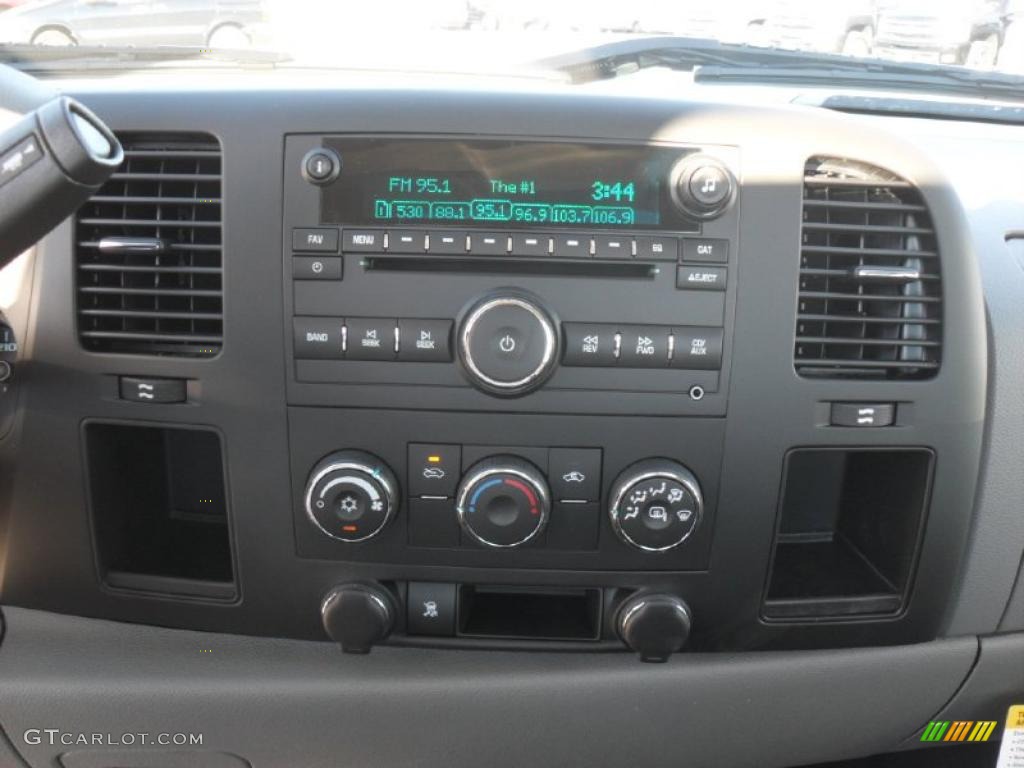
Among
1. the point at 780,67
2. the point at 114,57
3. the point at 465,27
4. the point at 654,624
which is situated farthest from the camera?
the point at 465,27

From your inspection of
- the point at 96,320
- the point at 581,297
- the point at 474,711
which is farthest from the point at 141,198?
the point at 474,711

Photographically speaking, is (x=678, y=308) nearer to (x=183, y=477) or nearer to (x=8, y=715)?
(x=183, y=477)

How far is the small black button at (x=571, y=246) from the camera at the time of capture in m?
1.42

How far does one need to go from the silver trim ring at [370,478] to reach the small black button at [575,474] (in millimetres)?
244

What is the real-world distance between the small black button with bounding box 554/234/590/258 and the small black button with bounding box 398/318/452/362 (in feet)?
0.63

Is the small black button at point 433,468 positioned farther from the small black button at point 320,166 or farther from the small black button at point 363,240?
the small black button at point 320,166

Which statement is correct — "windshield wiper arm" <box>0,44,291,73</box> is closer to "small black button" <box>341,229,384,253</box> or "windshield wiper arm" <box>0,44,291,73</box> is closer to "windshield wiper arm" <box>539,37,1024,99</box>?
"windshield wiper arm" <box>539,37,1024,99</box>

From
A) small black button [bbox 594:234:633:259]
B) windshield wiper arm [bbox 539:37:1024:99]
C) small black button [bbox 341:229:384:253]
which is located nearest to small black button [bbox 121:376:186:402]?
small black button [bbox 341:229:384:253]

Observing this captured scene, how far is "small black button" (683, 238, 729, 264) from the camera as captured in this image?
1.44 m

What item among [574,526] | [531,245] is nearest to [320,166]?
[531,245]

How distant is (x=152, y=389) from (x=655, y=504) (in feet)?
2.59

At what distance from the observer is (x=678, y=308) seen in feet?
4.74

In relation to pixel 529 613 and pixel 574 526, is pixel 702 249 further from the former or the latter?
pixel 529 613

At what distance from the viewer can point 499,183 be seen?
1420 millimetres
